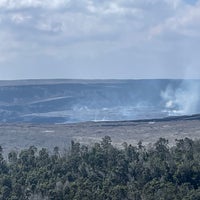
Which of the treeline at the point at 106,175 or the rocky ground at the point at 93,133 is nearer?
the treeline at the point at 106,175

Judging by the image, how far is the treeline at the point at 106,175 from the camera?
63.6 meters

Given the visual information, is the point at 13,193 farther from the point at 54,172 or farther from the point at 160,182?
the point at 160,182

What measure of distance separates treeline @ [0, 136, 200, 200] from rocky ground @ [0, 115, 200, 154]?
3515 cm

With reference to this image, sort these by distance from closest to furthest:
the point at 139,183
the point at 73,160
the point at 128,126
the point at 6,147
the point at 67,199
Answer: the point at 67,199 → the point at 139,183 → the point at 73,160 → the point at 6,147 → the point at 128,126

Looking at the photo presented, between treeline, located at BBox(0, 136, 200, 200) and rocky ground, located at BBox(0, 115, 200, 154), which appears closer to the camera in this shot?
treeline, located at BBox(0, 136, 200, 200)

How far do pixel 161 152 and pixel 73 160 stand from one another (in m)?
9.41

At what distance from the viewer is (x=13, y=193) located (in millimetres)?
65688

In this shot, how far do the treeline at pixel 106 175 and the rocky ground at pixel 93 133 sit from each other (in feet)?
115

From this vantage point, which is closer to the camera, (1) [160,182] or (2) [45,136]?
(1) [160,182]

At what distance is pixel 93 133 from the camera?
131875 millimetres

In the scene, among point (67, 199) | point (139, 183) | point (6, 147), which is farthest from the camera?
point (6, 147)

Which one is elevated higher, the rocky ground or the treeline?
the rocky ground

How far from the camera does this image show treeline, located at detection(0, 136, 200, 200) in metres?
63.6

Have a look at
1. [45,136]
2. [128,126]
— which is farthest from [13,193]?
[128,126]
